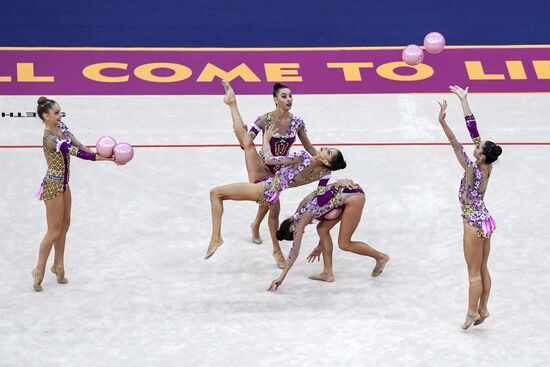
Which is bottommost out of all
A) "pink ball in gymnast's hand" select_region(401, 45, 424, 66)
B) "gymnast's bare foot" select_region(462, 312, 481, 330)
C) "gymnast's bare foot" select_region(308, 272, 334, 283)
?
"gymnast's bare foot" select_region(462, 312, 481, 330)

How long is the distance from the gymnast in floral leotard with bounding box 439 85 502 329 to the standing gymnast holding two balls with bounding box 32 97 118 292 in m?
3.21

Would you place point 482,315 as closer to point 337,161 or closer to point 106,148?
point 337,161

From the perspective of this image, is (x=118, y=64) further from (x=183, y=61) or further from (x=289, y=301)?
(x=289, y=301)

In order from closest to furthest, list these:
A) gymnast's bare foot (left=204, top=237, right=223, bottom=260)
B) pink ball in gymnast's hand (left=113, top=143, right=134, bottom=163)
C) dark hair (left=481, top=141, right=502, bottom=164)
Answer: dark hair (left=481, top=141, right=502, bottom=164) → pink ball in gymnast's hand (left=113, top=143, right=134, bottom=163) → gymnast's bare foot (left=204, top=237, right=223, bottom=260)

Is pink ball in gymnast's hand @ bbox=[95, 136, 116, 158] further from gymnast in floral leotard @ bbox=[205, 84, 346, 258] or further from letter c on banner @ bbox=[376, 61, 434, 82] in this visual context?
letter c on banner @ bbox=[376, 61, 434, 82]

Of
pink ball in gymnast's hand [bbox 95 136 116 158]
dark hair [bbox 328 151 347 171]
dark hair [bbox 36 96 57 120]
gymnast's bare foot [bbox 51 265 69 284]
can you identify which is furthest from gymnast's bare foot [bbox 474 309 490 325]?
dark hair [bbox 36 96 57 120]

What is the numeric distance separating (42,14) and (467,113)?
8.73 meters

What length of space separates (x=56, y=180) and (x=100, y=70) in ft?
17.2

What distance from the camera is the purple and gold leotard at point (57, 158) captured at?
999 cm

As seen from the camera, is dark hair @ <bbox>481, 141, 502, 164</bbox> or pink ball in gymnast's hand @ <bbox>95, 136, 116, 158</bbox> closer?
dark hair @ <bbox>481, 141, 502, 164</bbox>

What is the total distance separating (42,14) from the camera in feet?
53.9

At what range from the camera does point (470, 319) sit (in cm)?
970

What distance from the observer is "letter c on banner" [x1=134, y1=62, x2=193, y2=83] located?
15073 millimetres

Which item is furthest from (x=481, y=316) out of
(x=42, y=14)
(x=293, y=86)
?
(x=42, y=14)
